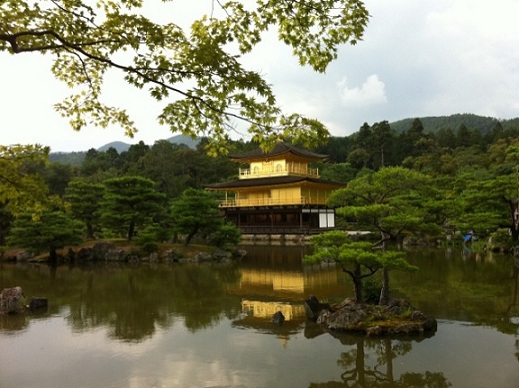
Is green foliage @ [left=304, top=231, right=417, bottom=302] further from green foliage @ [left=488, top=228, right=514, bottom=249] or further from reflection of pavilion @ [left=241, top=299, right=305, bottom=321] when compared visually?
green foliage @ [left=488, top=228, right=514, bottom=249]

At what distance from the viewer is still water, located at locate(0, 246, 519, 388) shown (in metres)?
6.20

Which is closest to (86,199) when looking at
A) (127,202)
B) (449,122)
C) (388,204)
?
(127,202)

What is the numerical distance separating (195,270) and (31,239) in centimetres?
799

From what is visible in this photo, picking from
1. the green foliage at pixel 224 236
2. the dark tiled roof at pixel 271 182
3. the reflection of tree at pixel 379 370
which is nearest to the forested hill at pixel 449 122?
the dark tiled roof at pixel 271 182

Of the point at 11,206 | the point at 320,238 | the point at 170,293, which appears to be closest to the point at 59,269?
the point at 170,293

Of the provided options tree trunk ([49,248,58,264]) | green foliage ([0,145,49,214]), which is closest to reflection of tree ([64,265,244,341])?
green foliage ([0,145,49,214])

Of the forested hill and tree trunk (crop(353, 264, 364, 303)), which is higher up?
the forested hill

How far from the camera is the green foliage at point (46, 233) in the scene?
65.1ft

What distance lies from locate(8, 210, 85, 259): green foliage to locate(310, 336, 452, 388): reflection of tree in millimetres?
16138

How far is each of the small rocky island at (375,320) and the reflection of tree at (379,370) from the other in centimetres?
36

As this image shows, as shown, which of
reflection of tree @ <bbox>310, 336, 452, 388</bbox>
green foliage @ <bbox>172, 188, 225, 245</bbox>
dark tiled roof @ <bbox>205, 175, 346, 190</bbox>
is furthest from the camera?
dark tiled roof @ <bbox>205, 175, 346, 190</bbox>

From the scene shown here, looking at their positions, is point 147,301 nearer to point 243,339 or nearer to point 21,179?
point 243,339

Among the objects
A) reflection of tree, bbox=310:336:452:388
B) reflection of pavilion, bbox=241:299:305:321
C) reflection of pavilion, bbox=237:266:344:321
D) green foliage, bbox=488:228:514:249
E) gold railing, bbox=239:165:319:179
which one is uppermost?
gold railing, bbox=239:165:319:179

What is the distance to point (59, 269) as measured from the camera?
18562mm
